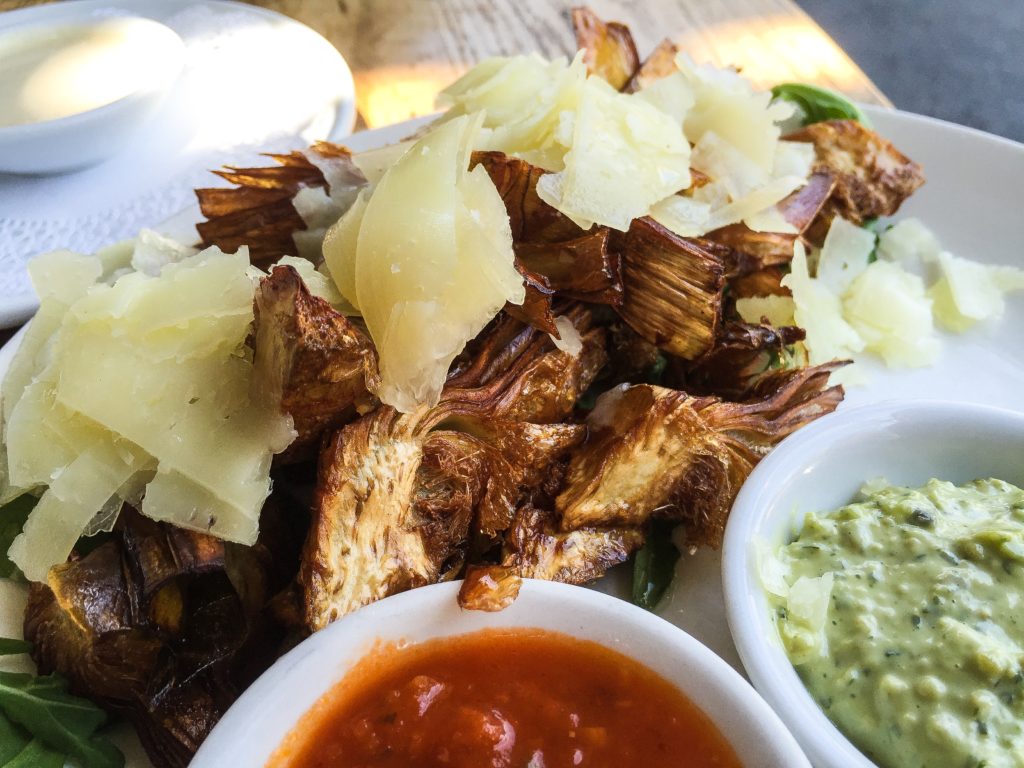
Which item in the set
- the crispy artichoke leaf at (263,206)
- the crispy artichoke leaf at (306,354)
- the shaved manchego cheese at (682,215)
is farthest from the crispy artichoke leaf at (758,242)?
the crispy artichoke leaf at (306,354)

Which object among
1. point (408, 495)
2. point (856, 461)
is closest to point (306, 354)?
point (408, 495)

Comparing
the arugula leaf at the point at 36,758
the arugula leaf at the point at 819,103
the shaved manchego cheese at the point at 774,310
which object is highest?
the arugula leaf at the point at 819,103

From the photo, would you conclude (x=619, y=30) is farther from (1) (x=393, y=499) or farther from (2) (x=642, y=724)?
(2) (x=642, y=724)

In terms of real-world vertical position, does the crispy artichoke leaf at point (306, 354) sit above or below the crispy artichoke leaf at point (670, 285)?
above

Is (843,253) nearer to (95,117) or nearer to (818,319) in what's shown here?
(818,319)

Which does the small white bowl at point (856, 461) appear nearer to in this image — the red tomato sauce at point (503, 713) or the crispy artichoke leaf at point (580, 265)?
the red tomato sauce at point (503, 713)

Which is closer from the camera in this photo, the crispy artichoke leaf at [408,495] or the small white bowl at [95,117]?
the crispy artichoke leaf at [408,495]
